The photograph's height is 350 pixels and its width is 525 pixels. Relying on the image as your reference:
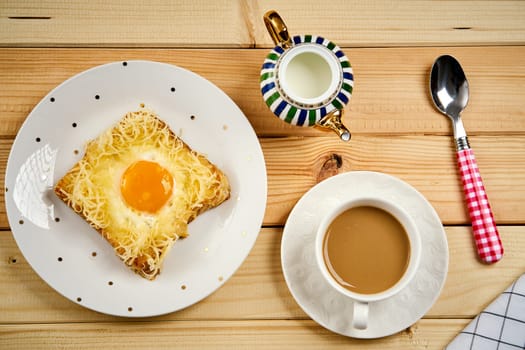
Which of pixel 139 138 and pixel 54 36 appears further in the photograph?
pixel 54 36

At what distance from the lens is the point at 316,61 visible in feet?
5.20

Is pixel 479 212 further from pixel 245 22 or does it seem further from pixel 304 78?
pixel 245 22

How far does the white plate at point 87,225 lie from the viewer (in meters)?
1.60

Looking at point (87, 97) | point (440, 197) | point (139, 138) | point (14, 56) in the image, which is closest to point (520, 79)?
point (440, 197)

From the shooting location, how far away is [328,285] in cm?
163

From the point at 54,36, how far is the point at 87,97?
289mm

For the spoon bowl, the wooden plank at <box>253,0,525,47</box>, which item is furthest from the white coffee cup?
the wooden plank at <box>253,0,525,47</box>

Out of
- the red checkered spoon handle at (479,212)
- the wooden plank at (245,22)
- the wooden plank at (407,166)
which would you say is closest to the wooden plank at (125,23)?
the wooden plank at (245,22)

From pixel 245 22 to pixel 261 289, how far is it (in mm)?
907

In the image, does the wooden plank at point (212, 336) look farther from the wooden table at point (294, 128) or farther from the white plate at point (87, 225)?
the white plate at point (87, 225)

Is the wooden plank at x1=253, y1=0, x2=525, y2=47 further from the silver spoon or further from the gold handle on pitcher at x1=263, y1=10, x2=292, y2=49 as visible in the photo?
the gold handle on pitcher at x1=263, y1=10, x2=292, y2=49

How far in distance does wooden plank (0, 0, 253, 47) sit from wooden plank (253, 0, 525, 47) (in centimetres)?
12

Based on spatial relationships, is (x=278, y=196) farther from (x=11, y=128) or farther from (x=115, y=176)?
(x=11, y=128)

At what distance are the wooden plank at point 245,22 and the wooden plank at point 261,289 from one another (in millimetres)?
670
